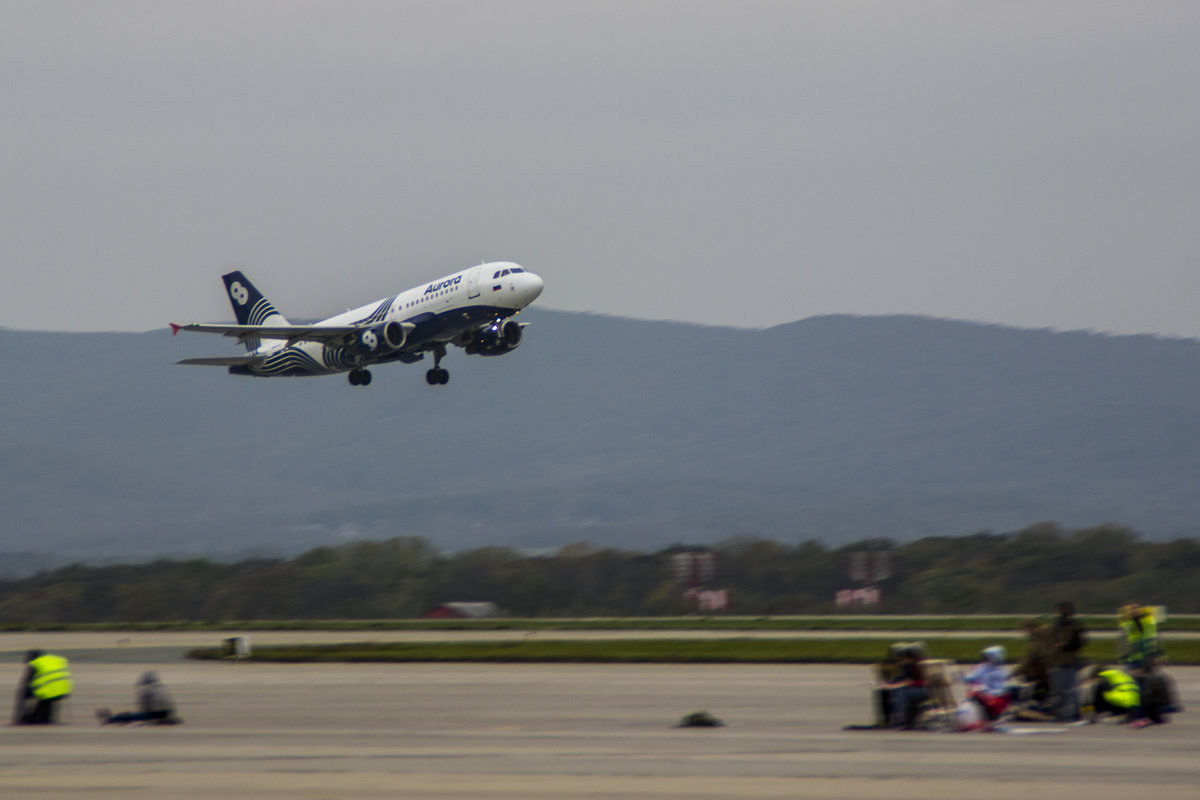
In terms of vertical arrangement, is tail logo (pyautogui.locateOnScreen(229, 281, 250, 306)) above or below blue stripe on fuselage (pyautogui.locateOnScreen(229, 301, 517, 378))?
above

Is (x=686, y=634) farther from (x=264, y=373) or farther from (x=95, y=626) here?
(x=95, y=626)

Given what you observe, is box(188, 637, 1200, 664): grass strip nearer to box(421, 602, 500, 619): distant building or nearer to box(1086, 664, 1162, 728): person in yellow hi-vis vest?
box(1086, 664, 1162, 728): person in yellow hi-vis vest

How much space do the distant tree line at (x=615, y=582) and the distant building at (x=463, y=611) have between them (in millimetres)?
2141

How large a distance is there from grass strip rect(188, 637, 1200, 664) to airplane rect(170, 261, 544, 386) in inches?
523

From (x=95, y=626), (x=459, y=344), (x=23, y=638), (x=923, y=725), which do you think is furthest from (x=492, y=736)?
(x=95, y=626)

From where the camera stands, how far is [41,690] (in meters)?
29.9

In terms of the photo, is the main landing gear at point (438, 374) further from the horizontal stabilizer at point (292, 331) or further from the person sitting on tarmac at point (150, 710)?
the person sitting on tarmac at point (150, 710)

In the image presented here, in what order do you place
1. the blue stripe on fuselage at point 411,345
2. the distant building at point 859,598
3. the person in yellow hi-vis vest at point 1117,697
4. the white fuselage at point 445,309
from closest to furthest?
the person in yellow hi-vis vest at point 1117,697 → the white fuselage at point 445,309 → the blue stripe on fuselage at point 411,345 → the distant building at point 859,598

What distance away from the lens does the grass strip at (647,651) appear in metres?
43.3

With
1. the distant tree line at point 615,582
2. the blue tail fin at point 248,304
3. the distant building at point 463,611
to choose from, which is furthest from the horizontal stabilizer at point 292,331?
the distant tree line at point 615,582

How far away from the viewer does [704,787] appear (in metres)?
20.8

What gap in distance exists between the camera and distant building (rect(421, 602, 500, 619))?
73.6 metres

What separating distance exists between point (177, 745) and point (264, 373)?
1757 inches

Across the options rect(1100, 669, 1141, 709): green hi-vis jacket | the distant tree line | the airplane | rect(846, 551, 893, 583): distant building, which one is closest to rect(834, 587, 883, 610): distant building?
the distant tree line
